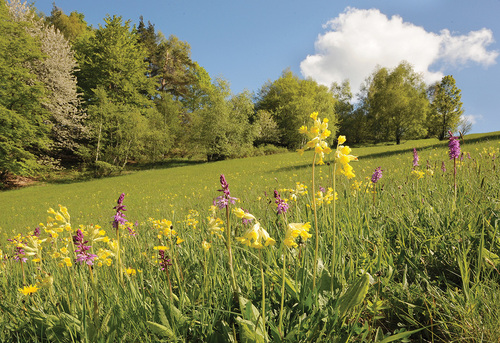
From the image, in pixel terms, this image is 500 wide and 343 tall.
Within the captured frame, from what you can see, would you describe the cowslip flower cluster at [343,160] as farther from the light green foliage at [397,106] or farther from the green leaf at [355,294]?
the light green foliage at [397,106]

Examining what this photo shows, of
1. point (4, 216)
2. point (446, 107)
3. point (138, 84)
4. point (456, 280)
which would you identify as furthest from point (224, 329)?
point (446, 107)

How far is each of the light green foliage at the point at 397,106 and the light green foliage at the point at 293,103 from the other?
26.0ft

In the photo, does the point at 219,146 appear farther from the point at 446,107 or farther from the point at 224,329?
the point at 446,107

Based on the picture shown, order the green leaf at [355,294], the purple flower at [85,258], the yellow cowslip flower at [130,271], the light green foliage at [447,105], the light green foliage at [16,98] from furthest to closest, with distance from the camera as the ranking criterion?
1. the light green foliage at [447,105]
2. the light green foliage at [16,98]
3. the yellow cowslip flower at [130,271]
4. the purple flower at [85,258]
5. the green leaf at [355,294]

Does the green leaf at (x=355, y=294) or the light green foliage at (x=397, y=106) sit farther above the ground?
the light green foliage at (x=397, y=106)

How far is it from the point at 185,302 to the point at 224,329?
0.36 metres

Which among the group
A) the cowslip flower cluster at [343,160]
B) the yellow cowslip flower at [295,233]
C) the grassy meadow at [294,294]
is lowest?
the grassy meadow at [294,294]

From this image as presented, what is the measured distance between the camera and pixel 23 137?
933 inches

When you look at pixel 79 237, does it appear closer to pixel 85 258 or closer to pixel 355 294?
pixel 85 258

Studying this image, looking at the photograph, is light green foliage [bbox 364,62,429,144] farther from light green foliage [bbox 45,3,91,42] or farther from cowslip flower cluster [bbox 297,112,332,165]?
light green foliage [bbox 45,3,91,42]

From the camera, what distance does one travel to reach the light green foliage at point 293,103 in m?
44.1

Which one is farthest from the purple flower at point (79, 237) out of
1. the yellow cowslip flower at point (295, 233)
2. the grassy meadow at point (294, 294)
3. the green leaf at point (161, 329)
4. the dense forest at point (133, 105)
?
the dense forest at point (133, 105)

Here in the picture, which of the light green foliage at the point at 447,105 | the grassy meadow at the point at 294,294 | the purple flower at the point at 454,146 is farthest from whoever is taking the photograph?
the light green foliage at the point at 447,105

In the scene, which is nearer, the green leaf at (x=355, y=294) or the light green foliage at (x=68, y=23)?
the green leaf at (x=355, y=294)
